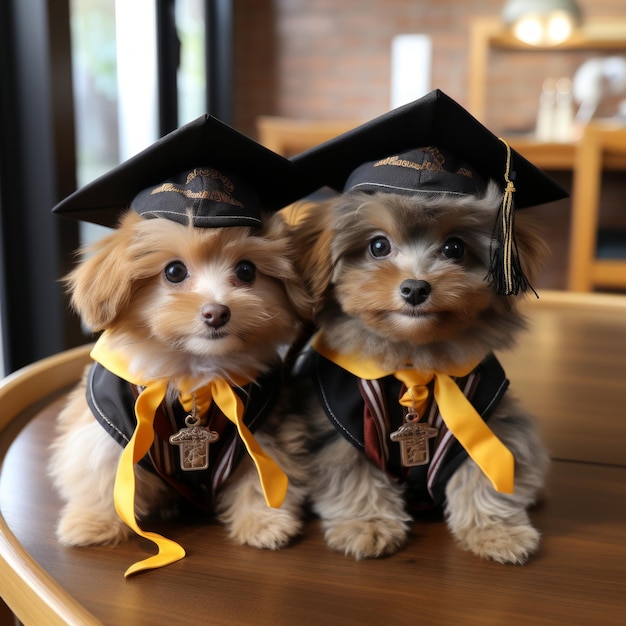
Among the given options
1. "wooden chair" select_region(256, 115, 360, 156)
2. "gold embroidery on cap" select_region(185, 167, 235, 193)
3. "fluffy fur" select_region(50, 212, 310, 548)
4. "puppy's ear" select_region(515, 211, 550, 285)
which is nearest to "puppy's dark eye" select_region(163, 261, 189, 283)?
"fluffy fur" select_region(50, 212, 310, 548)

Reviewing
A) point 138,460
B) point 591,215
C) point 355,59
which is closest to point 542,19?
point 355,59

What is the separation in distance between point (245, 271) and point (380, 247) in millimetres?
198

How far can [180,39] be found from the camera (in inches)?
152

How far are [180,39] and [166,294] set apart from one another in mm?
3289

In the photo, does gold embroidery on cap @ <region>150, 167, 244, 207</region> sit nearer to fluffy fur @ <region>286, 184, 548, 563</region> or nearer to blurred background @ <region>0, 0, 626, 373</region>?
fluffy fur @ <region>286, 184, 548, 563</region>

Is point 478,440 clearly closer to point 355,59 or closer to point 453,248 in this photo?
point 453,248

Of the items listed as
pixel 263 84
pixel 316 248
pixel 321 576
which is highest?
pixel 263 84

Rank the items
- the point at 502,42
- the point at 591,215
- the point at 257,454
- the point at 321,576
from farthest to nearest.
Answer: the point at 502,42 → the point at 591,215 → the point at 257,454 → the point at 321,576

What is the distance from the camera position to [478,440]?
993 mm

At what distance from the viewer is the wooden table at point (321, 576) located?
77 centimetres

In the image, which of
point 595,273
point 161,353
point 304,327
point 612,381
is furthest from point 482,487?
point 595,273

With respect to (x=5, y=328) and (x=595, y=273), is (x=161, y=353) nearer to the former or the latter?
(x=5, y=328)

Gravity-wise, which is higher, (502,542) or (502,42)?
(502,42)

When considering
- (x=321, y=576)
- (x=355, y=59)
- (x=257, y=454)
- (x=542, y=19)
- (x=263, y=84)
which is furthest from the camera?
(x=263, y=84)
